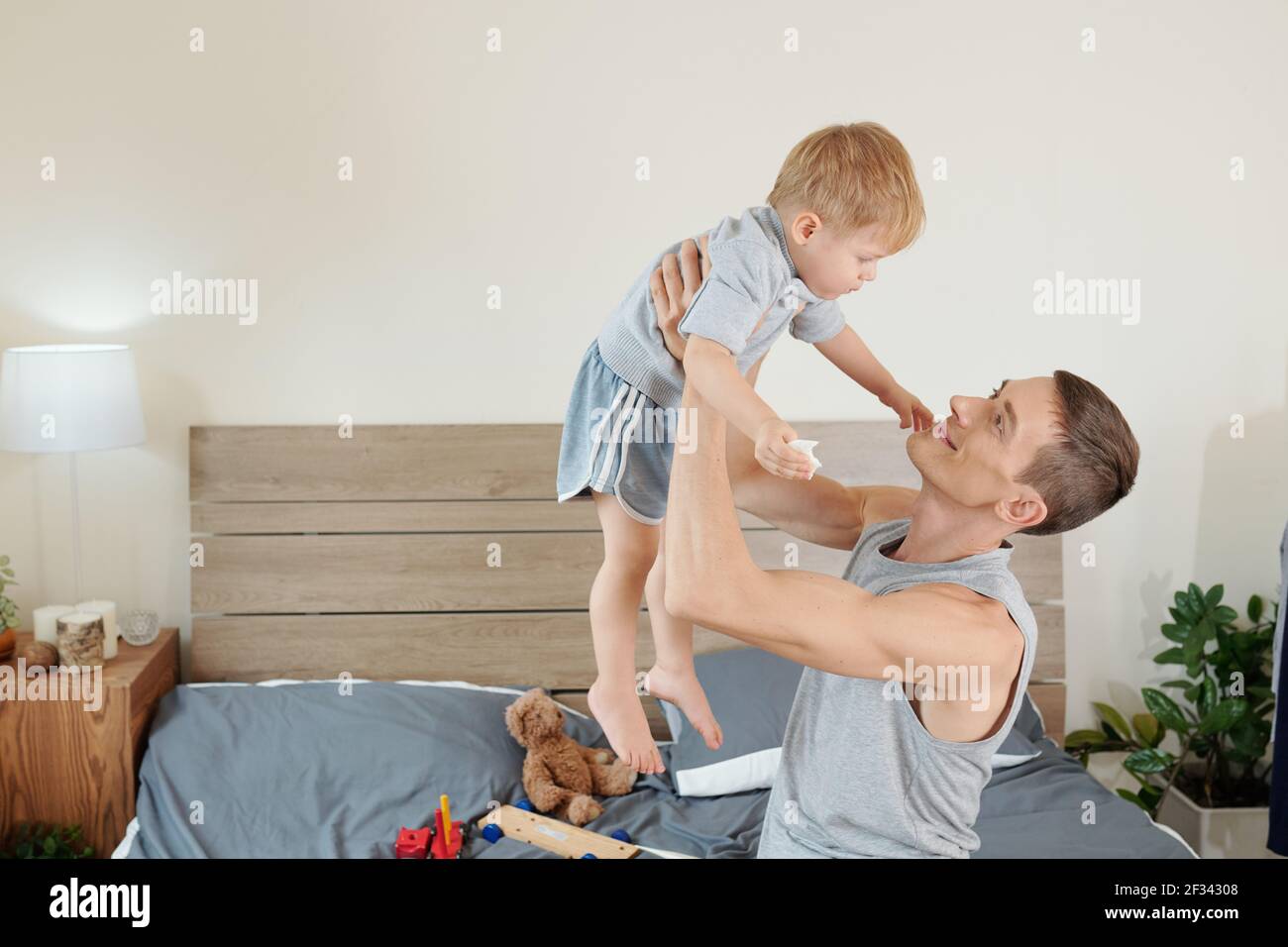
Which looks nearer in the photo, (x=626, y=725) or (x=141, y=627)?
(x=626, y=725)

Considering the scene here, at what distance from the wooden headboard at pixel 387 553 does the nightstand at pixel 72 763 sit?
384 millimetres

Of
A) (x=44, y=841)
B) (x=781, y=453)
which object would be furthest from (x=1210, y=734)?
(x=44, y=841)

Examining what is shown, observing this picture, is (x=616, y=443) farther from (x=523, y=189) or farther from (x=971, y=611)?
(x=523, y=189)

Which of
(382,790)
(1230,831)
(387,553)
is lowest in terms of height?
(1230,831)

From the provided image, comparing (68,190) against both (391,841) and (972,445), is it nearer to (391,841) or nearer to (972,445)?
(391,841)

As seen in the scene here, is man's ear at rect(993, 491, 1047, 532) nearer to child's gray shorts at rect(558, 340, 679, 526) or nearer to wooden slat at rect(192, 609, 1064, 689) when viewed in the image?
child's gray shorts at rect(558, 340, 679, 526)

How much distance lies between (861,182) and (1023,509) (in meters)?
0.42

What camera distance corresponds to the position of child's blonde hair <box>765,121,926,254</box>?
1252 mm

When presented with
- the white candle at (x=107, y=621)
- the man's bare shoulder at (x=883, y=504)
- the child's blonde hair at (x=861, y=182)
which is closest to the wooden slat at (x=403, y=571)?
the white candle at (x=107, y=621)

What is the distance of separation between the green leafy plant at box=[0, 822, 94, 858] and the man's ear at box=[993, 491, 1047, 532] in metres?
2.19

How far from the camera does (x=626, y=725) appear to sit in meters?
1.52

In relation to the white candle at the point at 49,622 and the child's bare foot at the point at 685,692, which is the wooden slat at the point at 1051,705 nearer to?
the child's bare foot at the point at 685,692

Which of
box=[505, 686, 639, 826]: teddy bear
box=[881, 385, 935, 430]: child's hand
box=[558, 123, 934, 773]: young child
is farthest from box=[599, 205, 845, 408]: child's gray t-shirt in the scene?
box=[505, 686, 639, 826]: teddy bear

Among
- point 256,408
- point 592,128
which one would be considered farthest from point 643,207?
point 256,408
